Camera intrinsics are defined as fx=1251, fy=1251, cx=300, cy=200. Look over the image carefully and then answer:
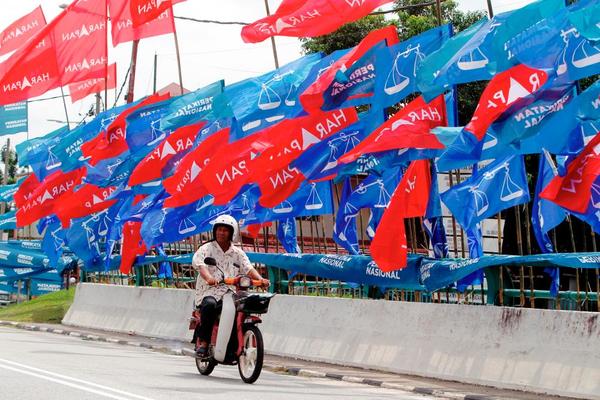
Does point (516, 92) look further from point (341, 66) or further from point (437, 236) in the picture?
point (341, 66)

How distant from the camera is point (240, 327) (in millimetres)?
13188

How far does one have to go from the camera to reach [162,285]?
1018 inches

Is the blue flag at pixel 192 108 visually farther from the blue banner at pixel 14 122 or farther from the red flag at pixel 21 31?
the blue banner at pixel 14 122

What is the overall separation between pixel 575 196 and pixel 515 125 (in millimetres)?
1252

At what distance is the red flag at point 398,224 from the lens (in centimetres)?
1571

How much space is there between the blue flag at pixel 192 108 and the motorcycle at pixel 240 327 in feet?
34.6

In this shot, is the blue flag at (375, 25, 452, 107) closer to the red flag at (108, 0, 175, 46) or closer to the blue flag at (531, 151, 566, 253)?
the blue flag at (531, 151, 566, 253)

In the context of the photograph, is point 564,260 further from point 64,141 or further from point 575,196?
point 64,141

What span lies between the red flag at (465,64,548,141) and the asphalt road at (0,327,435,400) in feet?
10.3

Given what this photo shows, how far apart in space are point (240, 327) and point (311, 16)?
269 inches

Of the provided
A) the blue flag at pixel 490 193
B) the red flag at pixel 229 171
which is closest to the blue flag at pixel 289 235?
the red flag at pixel 229 171

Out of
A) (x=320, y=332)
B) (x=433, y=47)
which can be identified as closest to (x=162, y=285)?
(x=320, y=332)

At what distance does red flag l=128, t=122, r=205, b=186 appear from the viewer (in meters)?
24.4

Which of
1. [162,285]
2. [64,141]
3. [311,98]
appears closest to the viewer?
[311,98]
